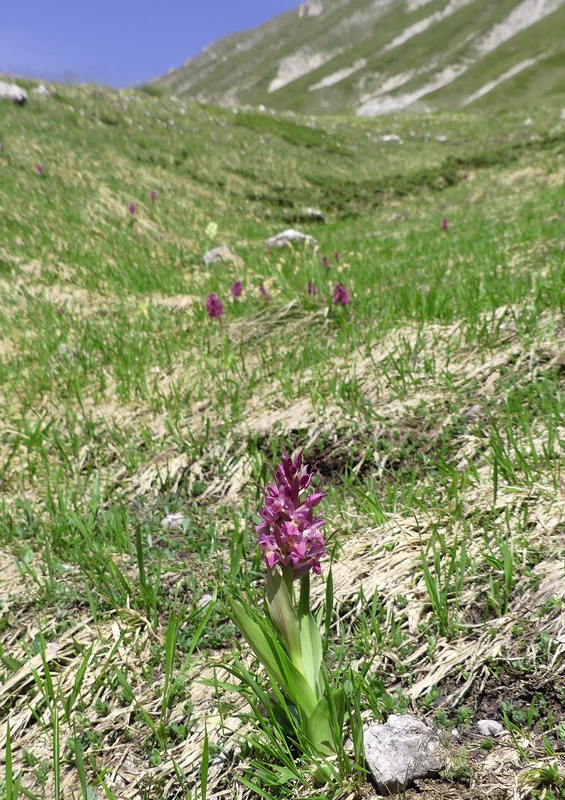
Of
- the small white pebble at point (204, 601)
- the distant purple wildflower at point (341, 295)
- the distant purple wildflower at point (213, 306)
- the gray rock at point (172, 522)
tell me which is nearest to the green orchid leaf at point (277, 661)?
the small white pebble at point (204, 601)

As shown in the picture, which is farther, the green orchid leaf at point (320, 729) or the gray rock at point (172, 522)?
→ the gray rock at point (172, 522)

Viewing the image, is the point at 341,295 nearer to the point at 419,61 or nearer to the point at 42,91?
the point at 42,91

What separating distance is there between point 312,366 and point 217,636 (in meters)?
2.64

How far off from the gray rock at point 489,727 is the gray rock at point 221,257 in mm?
8746

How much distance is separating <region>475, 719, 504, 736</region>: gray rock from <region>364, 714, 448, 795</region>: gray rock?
0.15 m

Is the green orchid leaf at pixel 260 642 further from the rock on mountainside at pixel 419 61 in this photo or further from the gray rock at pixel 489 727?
the rock on mountainside at pixel 419 61

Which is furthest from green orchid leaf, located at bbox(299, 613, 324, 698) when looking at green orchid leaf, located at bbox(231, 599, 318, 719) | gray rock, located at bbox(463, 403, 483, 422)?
gray rock, located at bbox(463, 403, 483, 422)

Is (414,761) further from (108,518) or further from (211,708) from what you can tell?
(108,518)

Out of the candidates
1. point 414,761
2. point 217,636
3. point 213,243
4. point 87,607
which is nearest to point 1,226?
point 213,243

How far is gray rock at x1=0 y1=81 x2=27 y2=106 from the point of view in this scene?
1557cm

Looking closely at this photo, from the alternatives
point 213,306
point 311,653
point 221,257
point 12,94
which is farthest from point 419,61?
point 311,653

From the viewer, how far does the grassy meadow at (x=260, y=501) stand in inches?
72.7

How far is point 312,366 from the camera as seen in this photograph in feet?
14.9

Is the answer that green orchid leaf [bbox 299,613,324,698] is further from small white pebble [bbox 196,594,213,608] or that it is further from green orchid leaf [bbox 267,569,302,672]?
small white pebble [bbox 196,594,213,608]
